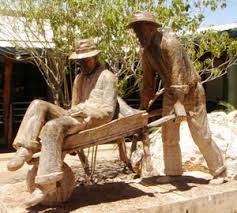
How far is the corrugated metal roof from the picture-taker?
7.98 meters

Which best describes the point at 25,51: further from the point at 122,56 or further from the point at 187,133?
the point at 187,133

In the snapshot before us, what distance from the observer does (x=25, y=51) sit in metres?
8.49

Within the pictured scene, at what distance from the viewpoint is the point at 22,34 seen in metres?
9.05

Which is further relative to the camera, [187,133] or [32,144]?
[187,133]

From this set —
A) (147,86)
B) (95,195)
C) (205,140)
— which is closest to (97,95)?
(147,86)

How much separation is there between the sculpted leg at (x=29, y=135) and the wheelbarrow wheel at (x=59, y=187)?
0.35 meters

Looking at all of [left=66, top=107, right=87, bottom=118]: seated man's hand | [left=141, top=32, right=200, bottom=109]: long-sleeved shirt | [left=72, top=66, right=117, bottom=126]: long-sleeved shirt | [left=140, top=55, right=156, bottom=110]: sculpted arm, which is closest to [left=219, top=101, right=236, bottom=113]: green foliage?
[left=140, top=55, right=156, bottom=110]: sculpted arm

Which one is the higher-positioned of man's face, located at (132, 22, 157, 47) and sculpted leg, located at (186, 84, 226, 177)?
man's face, located at (132, 22, 157, 47)

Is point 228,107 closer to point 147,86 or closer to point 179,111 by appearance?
point 147,86

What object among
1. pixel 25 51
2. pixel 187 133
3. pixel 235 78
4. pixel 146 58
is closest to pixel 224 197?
pixel 146 58

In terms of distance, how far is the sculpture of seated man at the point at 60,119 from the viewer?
3.78 metres

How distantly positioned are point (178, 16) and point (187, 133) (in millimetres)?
2019

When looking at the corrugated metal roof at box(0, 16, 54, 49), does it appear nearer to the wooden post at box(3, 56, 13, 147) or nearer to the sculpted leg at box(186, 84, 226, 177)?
the wooden post at box(3, 56, 13, 147)

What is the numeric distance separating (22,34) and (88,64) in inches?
202
